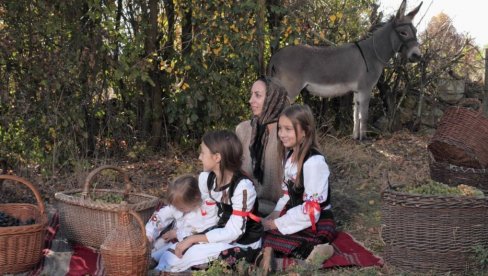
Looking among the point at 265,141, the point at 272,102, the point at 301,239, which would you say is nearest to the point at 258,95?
the point at 272,102

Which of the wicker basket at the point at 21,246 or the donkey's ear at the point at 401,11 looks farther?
the donkey's ear at the point at 401,11

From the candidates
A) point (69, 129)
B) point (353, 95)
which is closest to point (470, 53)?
point (353, 95)

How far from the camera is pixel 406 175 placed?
7629mm

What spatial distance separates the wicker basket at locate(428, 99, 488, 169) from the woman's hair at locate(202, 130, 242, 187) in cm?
208

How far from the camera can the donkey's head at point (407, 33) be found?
366 inches

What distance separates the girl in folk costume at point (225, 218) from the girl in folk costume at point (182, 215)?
0.09 metres

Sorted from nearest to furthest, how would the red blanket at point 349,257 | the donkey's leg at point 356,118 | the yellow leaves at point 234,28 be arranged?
1. the red blanket at point 349,257
2. the yellow leaves at point 234,28
3. the donkey's leg at point 356,118

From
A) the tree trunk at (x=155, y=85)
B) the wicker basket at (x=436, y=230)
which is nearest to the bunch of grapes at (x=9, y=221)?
the wicker basket at (x=436, y=230)

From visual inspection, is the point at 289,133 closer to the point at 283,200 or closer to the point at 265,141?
the point at 283,200

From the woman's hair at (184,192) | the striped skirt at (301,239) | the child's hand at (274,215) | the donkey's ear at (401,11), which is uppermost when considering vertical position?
the donkey's ear at (401,11)

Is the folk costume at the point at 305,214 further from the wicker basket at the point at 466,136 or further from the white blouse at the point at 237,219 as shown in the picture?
the wicker basket at the point at 466,136

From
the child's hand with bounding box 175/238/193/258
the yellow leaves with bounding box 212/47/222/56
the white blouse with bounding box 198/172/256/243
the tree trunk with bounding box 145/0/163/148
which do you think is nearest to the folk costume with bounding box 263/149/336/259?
the white blouse with bounding box 198/172/256/243

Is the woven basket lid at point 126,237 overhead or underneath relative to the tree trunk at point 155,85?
underneath

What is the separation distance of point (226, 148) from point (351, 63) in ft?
16.0
